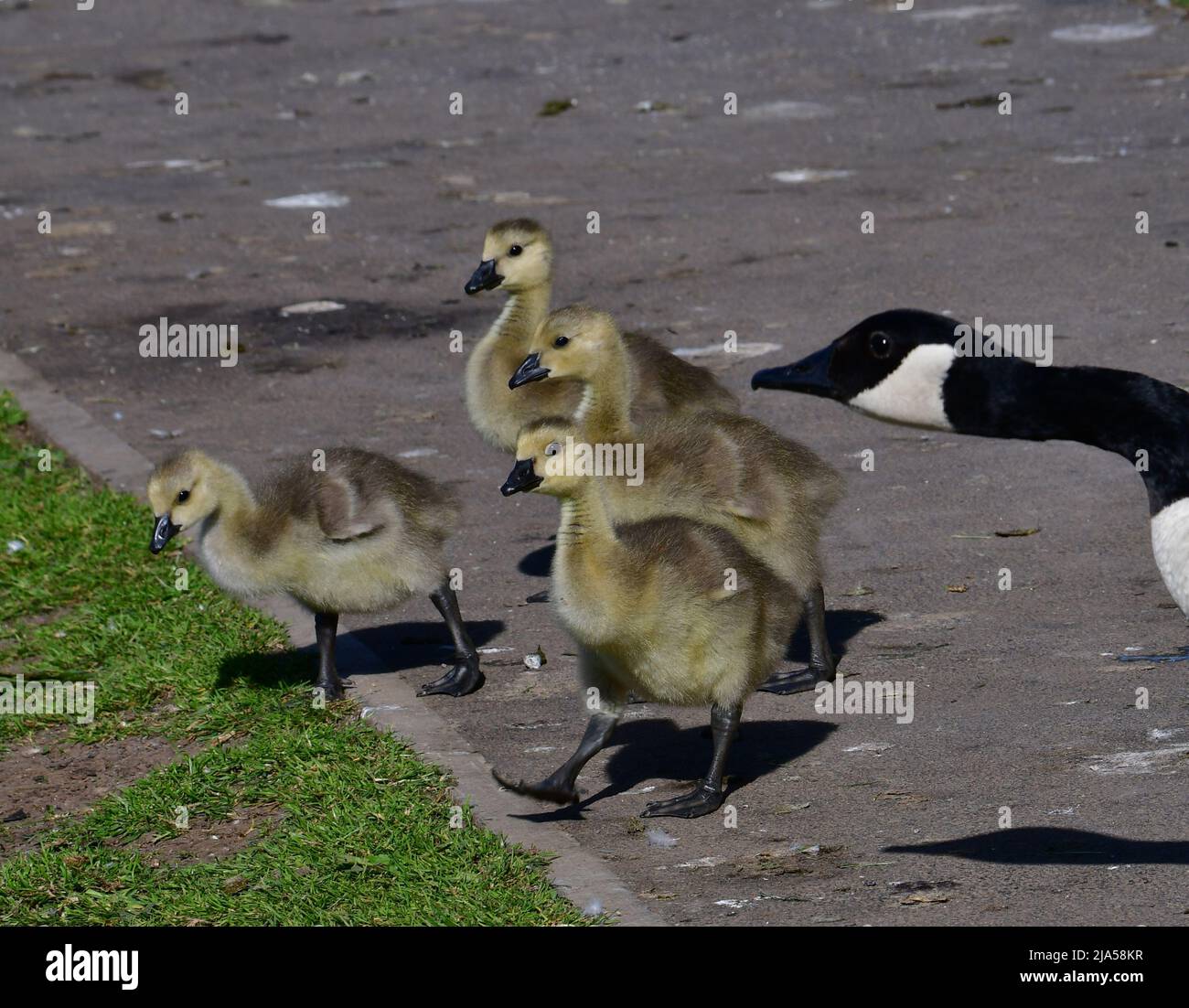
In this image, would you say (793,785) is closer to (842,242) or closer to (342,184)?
(842,242)

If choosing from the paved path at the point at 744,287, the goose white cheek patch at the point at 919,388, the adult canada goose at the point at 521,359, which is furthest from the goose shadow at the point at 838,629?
the goose white cheek patch at the point at 919,388

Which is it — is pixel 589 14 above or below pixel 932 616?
above

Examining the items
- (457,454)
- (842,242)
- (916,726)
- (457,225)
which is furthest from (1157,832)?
(457,225)

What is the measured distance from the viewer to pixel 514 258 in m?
9.14

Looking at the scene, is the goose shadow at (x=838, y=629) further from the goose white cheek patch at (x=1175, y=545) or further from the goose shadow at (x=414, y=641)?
the goose white cheek patch at (x=1175, y=545)

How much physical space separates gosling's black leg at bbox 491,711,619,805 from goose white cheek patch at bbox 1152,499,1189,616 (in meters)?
1.93

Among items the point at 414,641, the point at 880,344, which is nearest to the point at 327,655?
the point at 414,641

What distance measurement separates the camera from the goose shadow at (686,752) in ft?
21.4

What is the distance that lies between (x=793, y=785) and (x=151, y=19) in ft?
64.5

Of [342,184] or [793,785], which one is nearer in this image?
[793,785]

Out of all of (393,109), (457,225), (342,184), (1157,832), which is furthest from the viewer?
(393,109)

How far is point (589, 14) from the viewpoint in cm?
2172

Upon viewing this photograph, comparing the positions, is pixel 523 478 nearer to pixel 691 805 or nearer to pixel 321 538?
pixel 691 805

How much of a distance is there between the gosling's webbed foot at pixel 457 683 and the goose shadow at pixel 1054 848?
2086mm
